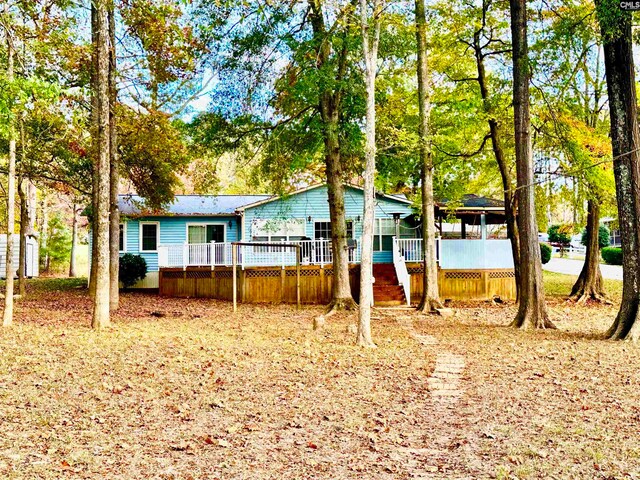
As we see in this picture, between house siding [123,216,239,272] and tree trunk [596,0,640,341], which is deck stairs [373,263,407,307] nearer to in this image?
house siding [123,216,239,272]

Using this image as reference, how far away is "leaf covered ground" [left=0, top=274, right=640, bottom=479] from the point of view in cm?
443

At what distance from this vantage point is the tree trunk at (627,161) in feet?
34.0

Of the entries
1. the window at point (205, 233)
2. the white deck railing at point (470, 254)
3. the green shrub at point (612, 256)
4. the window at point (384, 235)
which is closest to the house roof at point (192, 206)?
the window at point (205, 233)

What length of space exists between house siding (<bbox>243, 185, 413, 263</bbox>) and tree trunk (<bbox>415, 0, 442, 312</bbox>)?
6.33 metres

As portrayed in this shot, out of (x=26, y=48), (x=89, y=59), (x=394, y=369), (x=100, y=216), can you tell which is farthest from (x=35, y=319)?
(x=394, y=369)

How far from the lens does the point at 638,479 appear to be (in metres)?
4.01

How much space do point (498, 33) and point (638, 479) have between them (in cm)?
1659

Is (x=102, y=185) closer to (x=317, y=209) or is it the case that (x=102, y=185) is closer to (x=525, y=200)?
(x=525, y=200)

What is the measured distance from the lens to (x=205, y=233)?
24.5 metres

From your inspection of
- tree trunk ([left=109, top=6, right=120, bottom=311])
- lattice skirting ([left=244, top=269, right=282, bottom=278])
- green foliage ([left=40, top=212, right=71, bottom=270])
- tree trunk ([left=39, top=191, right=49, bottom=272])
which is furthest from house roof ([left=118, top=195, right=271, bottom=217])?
tree trunk ([left=39, top=191, right=49, bottom=272])

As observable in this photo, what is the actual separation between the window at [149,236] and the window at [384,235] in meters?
9.42

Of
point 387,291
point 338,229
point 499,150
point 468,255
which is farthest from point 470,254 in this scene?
point 338,229

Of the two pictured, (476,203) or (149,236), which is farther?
(149,236)

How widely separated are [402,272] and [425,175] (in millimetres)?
4078
